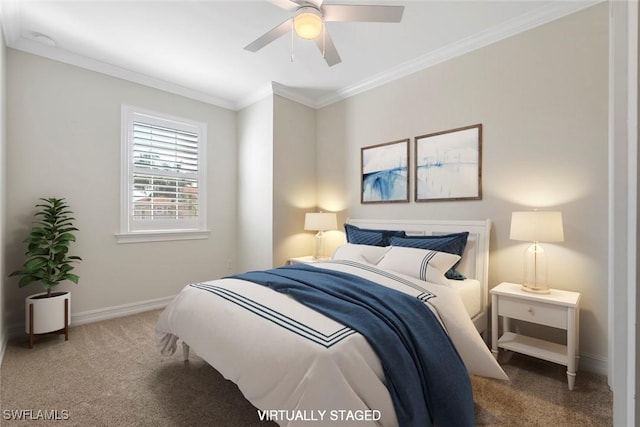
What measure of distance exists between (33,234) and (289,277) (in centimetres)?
239

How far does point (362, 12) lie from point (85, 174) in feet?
10.5

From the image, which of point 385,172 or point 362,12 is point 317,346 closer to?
point 362,12

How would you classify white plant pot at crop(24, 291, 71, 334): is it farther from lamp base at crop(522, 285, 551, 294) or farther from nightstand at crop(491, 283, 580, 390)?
lamp base at crop(522, 285, 551, 294)

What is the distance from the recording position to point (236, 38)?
2.87 metres

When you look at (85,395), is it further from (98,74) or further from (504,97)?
(504,97)

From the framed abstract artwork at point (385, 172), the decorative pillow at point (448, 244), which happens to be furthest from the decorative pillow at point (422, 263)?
the framed abstract artwork at point (385, 172)

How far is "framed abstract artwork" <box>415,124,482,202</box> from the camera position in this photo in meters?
2.89

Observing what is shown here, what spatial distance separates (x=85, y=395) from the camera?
1.96 meters

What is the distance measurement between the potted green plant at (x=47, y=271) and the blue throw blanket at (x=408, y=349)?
2401 millimetres

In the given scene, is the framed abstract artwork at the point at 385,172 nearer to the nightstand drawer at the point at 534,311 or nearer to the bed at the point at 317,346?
the bed at the point at 317,346

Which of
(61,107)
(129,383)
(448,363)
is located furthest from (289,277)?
(61,107)

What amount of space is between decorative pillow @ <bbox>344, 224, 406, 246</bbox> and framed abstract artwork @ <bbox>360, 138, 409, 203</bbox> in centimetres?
48

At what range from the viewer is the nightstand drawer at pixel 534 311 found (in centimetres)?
210

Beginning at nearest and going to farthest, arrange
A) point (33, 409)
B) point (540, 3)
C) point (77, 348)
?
1. point (33, 409)
2. point (540, 3)
3. point (77, 348)
